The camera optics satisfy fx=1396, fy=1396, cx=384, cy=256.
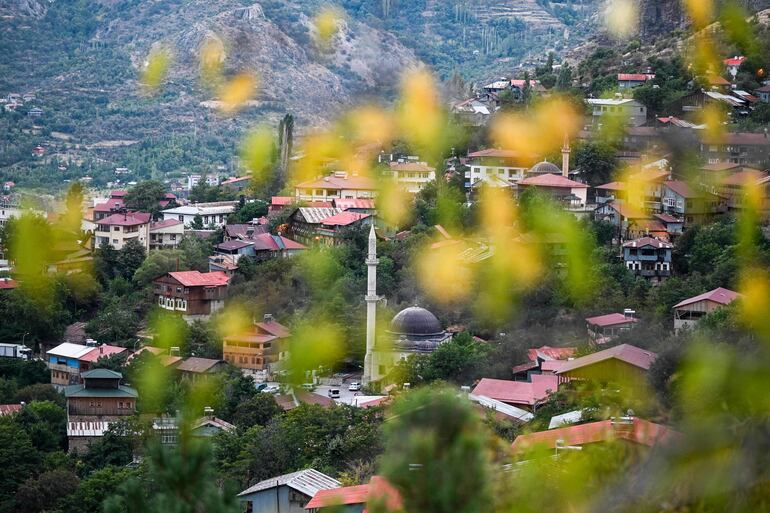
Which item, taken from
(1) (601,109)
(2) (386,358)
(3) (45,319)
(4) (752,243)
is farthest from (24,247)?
(4) (752,243)

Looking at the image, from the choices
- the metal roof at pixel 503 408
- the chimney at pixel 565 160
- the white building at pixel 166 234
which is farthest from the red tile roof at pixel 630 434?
the white building at pixel 166 234

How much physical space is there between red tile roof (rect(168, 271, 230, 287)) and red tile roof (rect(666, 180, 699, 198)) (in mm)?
4583

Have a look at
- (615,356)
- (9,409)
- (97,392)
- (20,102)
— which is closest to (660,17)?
(97,392)

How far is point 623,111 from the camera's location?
628 inches

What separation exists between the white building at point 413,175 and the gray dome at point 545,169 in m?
1.59

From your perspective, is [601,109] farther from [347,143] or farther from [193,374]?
[193,374]

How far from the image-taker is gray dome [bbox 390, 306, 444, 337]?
1210 centimetres

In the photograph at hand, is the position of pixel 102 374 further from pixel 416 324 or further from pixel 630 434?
pixel 630 434

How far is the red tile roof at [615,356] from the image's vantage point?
7067 millimetres

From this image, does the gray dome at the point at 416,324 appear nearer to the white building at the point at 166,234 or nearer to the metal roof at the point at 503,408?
the metal roof at the point at 503,408

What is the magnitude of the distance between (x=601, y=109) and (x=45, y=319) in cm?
687

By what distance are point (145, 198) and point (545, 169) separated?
5.47 metres

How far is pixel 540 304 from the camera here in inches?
487

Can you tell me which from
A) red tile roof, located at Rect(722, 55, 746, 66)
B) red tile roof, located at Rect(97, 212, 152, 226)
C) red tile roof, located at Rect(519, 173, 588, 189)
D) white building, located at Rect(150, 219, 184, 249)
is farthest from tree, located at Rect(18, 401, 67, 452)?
red tile roof, located at Rect(722, 55, 746, 66)
